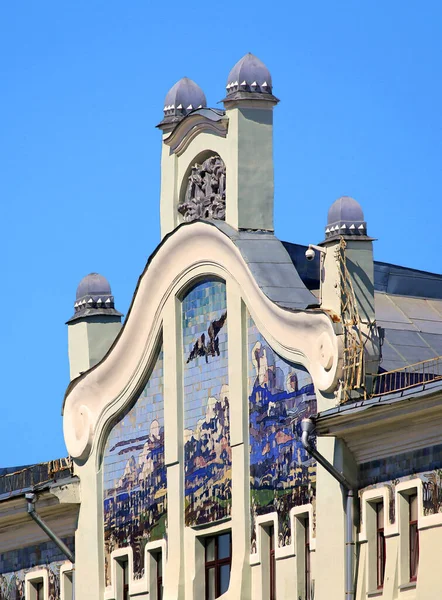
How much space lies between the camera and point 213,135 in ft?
140

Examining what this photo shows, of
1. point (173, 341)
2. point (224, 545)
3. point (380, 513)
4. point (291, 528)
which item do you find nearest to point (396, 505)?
point (380, 513)

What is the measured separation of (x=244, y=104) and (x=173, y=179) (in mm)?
2678

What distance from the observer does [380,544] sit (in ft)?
126

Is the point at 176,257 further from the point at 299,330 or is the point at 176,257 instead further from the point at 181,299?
the point at 299,330

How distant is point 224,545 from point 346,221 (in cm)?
653

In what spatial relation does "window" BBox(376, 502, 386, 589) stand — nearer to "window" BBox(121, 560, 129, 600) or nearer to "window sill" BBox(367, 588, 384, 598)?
"window sill" BBox(367, 588, 384, 598)

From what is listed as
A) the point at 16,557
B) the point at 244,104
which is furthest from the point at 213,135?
the point at 16,557

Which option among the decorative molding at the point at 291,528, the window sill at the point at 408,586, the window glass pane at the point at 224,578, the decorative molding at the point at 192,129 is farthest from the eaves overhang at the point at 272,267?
the window sill at the point at 408,586

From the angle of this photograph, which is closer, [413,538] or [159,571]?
[413,538]

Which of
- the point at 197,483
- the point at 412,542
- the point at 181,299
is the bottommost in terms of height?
the point at 412,542

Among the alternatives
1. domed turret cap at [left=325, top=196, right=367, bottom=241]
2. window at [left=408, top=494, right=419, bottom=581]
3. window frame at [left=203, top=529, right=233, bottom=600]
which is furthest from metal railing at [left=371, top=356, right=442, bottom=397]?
window frame at [left=203, top=529, right=233, bottom=600]

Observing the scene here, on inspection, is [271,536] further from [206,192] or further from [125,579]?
Result: [206,192]

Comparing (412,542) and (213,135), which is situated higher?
(213,135)

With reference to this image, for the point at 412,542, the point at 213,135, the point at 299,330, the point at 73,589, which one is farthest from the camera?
the point at 73,589
